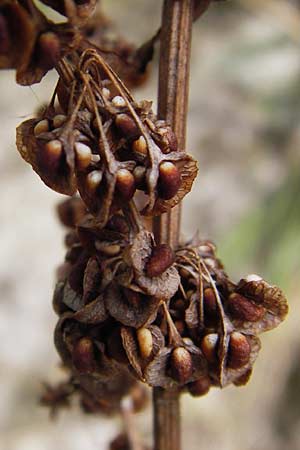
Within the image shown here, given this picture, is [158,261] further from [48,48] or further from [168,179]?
[48,48]

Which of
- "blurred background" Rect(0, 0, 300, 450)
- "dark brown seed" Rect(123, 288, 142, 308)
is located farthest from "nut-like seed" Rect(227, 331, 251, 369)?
"blurred background" Rect(0, 0, 300, 450)

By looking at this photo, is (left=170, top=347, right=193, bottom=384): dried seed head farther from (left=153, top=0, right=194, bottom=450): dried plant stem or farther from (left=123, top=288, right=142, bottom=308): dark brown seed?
(left=153, top=0, right=194, bottom=450): dried plant stem

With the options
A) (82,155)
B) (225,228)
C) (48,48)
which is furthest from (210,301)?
(225,228)

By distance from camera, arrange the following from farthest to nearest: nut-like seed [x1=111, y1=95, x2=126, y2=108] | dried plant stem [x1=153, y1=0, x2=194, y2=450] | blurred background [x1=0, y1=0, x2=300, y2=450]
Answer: blurred background [x1=0, y1=0, x2=300, y2=450] → dried plant stem [x1=153, y1=0, x2=194, y2=450] → nut-like seed [x1=111, y1=95, x2=126, y2=108]

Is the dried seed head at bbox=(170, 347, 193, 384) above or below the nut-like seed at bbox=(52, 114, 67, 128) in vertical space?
below

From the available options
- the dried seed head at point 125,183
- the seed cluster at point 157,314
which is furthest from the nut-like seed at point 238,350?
the dried seed head at point 125,183

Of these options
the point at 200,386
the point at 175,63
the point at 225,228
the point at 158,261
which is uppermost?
the point at 225,228
